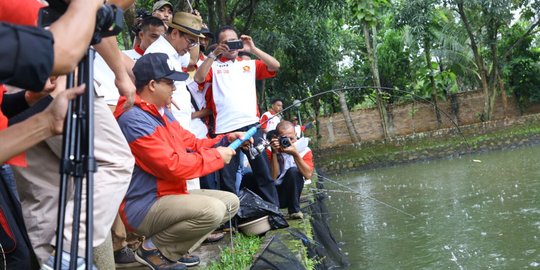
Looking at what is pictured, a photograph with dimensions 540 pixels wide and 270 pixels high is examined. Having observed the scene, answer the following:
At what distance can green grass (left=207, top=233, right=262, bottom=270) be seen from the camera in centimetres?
403

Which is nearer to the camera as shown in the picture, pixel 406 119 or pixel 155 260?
pixel 155 260

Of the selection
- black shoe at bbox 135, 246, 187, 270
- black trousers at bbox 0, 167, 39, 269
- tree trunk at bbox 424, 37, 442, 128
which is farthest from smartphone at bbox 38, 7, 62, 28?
tree trunk at bbox 424, 37, 442, 128

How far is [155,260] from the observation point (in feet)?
12.3

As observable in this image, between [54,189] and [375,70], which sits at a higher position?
[375,70]

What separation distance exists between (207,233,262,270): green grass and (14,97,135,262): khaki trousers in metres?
1.56

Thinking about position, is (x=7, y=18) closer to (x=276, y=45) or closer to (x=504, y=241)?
(x=504, y=241)

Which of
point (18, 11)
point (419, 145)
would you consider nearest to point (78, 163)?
point (18, 11)

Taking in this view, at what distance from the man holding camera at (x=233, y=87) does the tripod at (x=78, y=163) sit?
12.3 ft

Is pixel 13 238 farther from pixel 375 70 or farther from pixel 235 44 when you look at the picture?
pixel 375 70

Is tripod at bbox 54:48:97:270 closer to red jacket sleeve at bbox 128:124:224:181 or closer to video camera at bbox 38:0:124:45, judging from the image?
video camera at bbox 38:0:124:45

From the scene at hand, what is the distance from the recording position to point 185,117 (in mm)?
4984

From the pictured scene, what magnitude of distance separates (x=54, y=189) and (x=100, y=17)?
92 cm

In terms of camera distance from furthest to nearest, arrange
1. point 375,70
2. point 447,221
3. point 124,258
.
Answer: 1. point 375,70
2. point 447,221
3. point 124,258

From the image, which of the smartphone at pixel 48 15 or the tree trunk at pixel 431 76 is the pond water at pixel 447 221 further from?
the tree trunk at pixel 431 76
